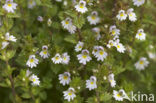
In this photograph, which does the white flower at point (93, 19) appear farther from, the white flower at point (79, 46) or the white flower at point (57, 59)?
the white flower at point (57, 59)

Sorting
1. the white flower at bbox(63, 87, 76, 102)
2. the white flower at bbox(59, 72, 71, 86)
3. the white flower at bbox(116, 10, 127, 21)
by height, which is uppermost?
the white flower at bbox(116, 10, 127, 21)

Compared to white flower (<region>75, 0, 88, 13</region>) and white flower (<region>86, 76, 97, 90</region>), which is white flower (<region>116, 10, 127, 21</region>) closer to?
white flower (<region>75, 0, 88, 13</region>)

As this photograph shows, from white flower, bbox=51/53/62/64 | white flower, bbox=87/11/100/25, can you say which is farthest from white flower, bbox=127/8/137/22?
white flower, bbox=51/53/62/64

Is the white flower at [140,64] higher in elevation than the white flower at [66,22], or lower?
lower

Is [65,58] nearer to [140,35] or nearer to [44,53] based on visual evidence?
[44,53]

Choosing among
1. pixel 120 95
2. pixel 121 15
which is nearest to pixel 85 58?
pixel 120 95

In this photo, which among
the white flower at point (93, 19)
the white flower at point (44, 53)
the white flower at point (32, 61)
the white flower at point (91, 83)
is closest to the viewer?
the white flower at point (91, 83)

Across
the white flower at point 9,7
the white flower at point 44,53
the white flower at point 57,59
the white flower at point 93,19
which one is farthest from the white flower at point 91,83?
the white flower at point 9,7

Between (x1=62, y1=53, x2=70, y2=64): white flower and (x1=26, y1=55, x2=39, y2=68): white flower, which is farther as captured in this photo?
(x1=62, y1=53, x2=70, y2=64): white flower

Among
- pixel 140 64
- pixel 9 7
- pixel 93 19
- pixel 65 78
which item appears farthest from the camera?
pixel 140 64
